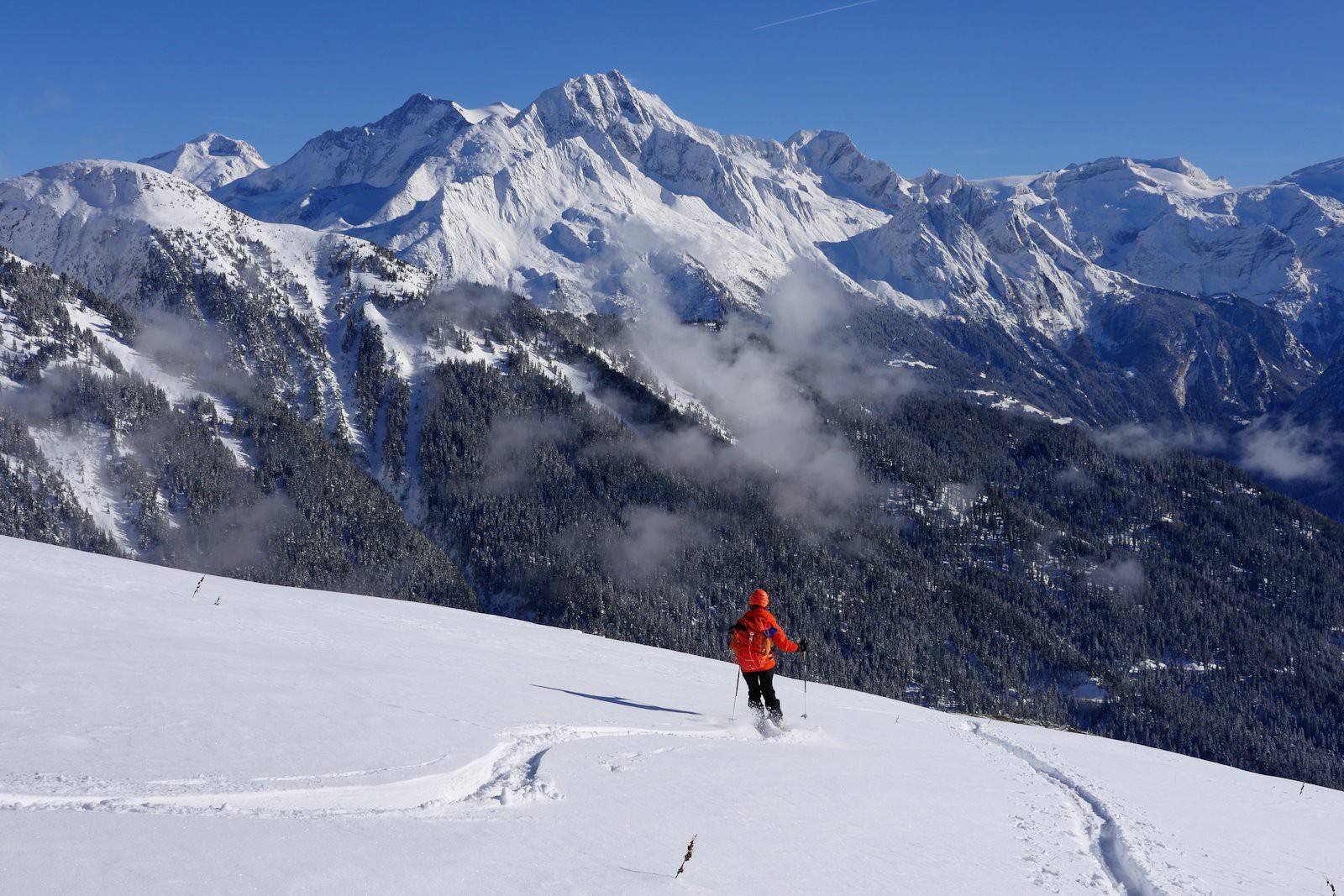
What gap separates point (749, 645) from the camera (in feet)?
57.7

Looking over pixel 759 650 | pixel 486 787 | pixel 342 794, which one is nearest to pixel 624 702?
pixel 759 650

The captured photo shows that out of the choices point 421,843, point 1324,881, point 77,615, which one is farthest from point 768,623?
point 77,615

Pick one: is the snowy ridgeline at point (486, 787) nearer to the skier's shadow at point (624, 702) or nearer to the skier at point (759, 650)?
the skier's shadow at point (624, 702)

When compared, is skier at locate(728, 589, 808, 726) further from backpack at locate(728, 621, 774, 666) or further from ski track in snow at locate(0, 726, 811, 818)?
ski track in snow at locate(0, 726, 811, 818)

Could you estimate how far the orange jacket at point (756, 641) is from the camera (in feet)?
57.5

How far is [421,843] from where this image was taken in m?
7.22

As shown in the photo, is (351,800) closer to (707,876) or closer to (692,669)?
(707,876)

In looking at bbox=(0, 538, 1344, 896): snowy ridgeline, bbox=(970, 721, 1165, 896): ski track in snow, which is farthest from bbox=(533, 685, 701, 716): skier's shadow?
bbox=(970, 721, 1165, 896): ski track in snow

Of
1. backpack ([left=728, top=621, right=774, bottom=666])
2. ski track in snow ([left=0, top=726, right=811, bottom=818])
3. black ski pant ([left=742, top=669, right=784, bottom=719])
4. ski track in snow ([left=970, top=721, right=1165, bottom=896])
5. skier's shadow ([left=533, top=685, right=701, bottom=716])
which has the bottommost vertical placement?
skier's shadow ([left=533, top=685, right=701, bottom=716])

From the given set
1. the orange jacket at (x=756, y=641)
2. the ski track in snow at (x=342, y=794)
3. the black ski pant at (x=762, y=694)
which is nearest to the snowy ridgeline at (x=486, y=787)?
the ski track in snow at (x=342, y=794)

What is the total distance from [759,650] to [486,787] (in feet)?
29.9

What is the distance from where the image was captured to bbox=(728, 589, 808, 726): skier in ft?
56.5

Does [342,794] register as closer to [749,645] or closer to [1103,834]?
[749,645]

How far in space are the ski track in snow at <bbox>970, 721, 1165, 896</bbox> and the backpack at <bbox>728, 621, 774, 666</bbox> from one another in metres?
6.49
